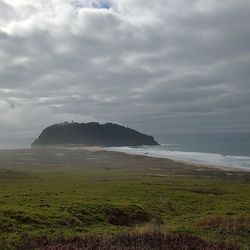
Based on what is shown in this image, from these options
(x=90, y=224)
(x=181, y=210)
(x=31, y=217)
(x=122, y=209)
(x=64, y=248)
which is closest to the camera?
(x=64, y=248)

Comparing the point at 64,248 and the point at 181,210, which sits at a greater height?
the point at 64,248

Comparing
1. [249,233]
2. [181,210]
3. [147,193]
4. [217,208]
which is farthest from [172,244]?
[147,193]

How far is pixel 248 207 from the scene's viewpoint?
118 feet

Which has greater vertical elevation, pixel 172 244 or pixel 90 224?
pixel 172 244

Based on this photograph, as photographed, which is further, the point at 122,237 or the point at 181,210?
the point at 181,210

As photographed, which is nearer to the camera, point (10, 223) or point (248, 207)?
point (10, 223)

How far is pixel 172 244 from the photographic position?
11648 mm

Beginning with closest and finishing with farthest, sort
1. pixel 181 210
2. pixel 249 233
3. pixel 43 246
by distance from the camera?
pixel 43 246
pixel 249 233
pixel 181 210

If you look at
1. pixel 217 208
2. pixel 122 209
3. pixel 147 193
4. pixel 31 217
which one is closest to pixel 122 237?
pixel 31 217

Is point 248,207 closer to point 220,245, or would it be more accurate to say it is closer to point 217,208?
point 217,208

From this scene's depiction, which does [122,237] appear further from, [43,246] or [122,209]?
[122,209]

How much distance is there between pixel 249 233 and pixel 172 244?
8.43m

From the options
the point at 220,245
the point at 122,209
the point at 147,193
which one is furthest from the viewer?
the point at 147,193

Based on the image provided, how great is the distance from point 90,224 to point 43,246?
36.9ft
